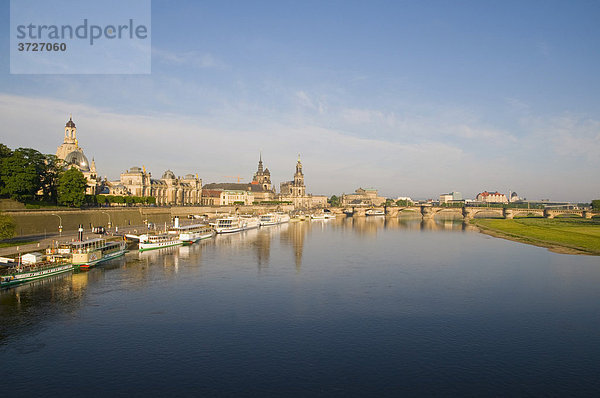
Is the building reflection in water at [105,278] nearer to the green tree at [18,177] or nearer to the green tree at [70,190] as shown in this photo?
the green tree at [18,177]

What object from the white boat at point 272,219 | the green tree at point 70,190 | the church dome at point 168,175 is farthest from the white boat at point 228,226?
the church dome at point 168,175

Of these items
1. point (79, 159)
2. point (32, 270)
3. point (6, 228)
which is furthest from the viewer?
point (79, 159)

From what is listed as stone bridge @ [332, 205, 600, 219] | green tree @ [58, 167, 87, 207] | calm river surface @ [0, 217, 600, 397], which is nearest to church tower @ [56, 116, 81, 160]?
green tree @ [58, 167, 87, 207]

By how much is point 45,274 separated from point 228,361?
23652mm

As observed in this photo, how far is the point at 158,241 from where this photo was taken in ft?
197

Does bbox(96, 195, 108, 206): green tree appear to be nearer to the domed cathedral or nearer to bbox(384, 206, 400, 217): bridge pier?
A: the domed cathedral

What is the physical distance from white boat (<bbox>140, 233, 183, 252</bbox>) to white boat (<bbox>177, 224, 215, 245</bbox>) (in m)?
0.93

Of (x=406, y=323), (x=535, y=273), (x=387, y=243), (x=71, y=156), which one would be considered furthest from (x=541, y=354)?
(x=71, y=156)

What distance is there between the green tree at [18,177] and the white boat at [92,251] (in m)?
20.1

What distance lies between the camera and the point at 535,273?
44.6m

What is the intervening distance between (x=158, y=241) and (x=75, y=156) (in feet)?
209

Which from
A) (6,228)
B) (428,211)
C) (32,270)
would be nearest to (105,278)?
(32,270)

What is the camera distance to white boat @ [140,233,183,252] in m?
58.1

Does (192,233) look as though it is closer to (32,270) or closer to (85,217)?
(85,217)
